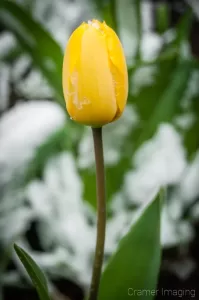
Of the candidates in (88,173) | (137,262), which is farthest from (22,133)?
(137,262)

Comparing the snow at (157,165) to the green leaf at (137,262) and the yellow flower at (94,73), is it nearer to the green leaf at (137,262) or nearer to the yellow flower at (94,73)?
the green leaf at (137,262)

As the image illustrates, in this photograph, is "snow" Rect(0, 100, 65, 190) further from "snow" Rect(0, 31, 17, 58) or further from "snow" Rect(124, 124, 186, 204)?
"snow" Rect(0, 31, 17, 58)

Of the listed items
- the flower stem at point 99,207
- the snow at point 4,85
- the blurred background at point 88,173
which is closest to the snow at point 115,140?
the blurred background at point 88,173

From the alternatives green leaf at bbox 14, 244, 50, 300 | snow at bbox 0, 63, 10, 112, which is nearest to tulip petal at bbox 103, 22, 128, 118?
green leaf at bbox 14, 244, 50, 300

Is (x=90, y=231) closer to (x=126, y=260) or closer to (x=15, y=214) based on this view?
(x=15, y=214)

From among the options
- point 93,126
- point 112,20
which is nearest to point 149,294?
point 93,126

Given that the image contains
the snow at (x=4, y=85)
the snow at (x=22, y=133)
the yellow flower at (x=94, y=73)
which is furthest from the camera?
the snow at (x=4, y=85)

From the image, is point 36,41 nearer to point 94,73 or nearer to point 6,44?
point 6,44
